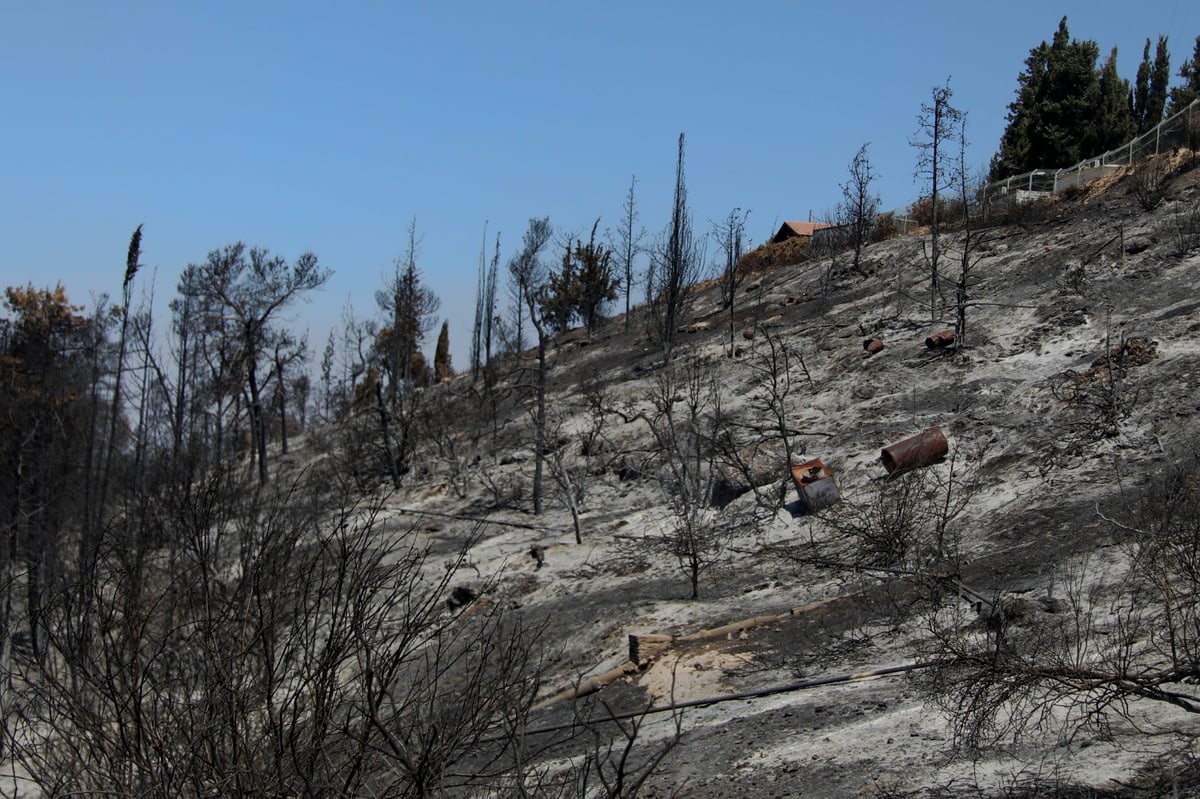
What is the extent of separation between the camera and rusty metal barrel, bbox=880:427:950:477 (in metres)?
16.0

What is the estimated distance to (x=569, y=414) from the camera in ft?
88.4

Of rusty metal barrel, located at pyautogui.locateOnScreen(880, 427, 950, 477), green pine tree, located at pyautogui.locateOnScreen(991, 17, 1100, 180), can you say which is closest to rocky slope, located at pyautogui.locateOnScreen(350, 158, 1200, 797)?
rusty metal barrel, located at pyautogui.locateOnScreen(880, 427, 950, 477)

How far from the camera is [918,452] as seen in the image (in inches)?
628

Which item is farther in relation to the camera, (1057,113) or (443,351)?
(443,351)

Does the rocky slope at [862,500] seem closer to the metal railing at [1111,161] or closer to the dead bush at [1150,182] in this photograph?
the dead bush at [1150,182]

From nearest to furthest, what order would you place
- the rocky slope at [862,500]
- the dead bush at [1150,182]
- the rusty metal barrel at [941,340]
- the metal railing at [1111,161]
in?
the rocky slope at [862,500]
the rusty metal barrel at [941,340]
the dead bush at [1150,182]
the metal railing at [1111,161]

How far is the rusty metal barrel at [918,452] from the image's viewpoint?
16.0 m

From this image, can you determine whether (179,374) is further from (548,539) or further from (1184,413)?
(1184,413)

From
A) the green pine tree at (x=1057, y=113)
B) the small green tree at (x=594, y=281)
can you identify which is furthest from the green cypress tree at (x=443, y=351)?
the green pine tree at (x=1057, y=113)

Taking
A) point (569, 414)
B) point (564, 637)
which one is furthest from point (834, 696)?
point (569, 414)

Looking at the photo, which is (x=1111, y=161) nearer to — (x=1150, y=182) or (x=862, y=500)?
(x=1150, y=182)

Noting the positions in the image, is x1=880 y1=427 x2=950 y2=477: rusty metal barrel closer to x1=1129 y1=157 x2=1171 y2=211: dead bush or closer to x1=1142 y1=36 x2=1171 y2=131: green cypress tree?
x1=1129 y1=157 x2=1171 y2=211: dead bush

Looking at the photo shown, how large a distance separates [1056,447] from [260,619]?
41.9 ft

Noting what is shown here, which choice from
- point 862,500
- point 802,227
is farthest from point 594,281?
point 862,500
